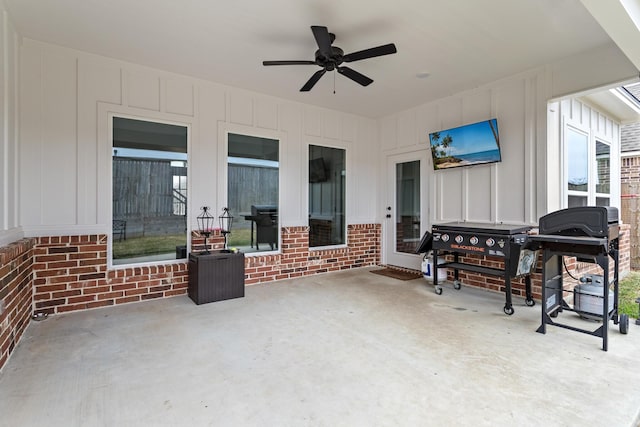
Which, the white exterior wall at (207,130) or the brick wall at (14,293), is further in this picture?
the white exterior wall at (207,130)

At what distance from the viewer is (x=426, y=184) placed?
5.59 m

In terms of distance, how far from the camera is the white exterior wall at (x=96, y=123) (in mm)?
3518

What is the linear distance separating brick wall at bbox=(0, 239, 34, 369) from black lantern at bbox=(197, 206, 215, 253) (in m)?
1.81

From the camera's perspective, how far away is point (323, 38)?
291 centimetres

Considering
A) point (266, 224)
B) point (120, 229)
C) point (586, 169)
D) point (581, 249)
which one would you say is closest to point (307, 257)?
point (266, 224)

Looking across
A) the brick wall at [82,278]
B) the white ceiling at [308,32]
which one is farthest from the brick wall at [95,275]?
the white ceiling at [308,32]

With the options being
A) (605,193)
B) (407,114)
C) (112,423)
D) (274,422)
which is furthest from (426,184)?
(112,423)

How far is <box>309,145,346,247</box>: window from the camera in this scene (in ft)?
19.0

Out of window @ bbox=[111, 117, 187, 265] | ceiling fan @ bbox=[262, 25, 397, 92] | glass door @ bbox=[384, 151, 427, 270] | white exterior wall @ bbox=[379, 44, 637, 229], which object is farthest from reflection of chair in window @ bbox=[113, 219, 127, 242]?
white exterior wall @ bbox=[379, 44, 637, 229]

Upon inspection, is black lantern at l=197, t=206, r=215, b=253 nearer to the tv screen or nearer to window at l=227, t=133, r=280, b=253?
window at l=227, t=133, r=280, b=253

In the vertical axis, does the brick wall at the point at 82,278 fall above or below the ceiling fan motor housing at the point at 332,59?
below

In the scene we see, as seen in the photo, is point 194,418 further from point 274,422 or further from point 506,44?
point 506,44

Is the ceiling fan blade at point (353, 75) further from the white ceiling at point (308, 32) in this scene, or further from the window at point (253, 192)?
the window at point (253, 192)

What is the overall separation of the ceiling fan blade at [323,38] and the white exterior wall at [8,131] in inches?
109
